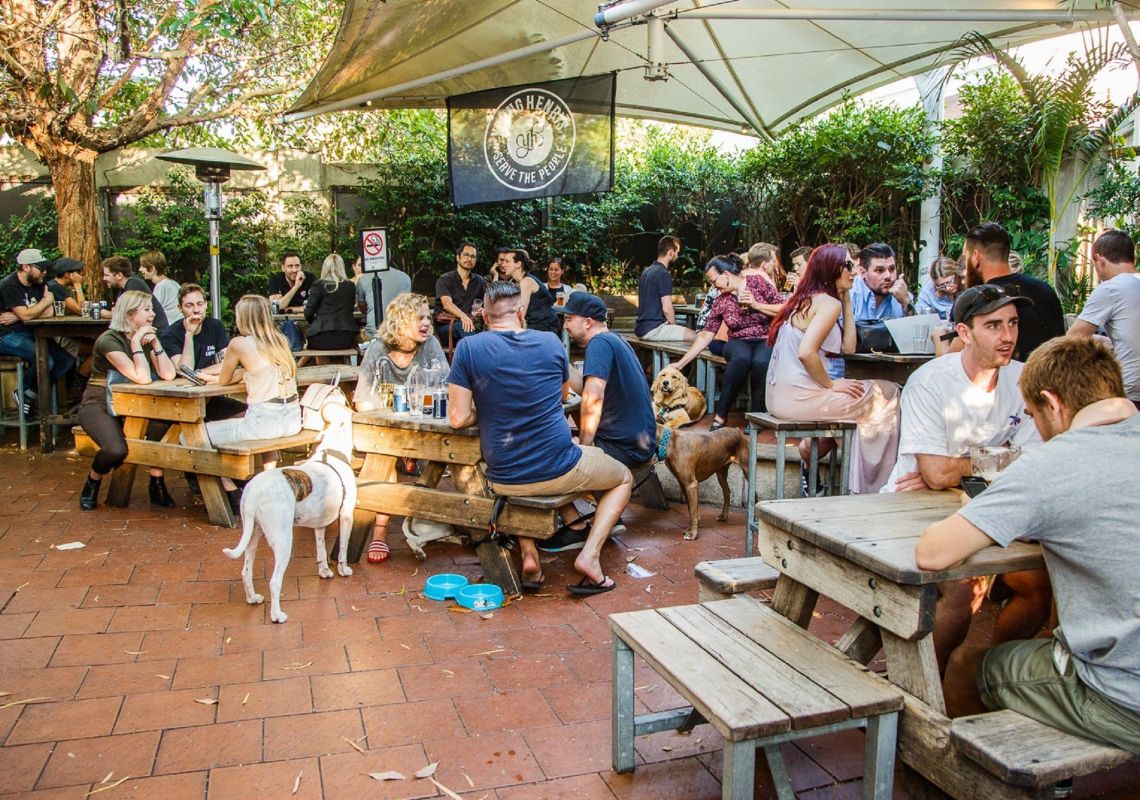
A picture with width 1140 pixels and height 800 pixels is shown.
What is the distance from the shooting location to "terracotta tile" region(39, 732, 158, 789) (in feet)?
8.89

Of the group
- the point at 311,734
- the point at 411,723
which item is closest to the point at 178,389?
the point at 311,734

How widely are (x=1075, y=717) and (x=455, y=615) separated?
8.59ft

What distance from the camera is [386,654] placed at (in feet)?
11.9

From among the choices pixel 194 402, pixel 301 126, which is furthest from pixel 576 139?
pixel 301 126

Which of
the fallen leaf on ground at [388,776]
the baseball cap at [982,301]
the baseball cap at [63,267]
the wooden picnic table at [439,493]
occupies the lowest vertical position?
the fallen leaf on ground at [388,776]

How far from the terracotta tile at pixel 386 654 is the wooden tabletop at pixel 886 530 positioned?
1.62 meters

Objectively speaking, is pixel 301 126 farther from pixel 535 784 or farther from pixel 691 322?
pixel 535 784

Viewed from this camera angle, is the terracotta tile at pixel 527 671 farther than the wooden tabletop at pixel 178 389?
No

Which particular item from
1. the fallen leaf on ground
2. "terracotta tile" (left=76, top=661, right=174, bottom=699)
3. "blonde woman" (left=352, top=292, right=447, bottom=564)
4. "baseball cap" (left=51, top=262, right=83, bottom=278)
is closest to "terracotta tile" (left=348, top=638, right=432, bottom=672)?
"terracotta tile" (left=76, top=661, right=174, bottom=699)

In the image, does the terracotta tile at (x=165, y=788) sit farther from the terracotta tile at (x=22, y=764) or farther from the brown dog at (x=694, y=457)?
the brown dog at (x=694, y=457)

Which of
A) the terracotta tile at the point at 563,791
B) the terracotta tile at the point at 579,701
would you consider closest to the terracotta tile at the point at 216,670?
the terracotta tile at the point at 579,701

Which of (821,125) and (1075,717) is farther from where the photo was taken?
(821,125)

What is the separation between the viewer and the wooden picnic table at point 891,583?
2.18 meters

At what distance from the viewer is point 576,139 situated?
22.3 ft
